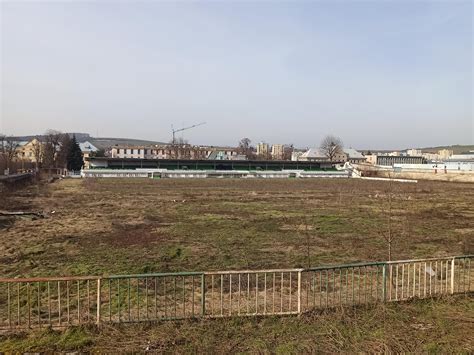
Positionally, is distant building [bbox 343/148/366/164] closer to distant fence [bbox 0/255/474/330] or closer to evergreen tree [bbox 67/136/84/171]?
evergreen tree [bbox 67/136/84/171]

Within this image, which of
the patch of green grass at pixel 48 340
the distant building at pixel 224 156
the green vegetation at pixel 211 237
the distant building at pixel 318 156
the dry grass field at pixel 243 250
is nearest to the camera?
the patch of green grass at pixel 48 340

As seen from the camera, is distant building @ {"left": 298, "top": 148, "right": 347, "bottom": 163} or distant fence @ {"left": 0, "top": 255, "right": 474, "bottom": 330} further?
distant building @ {"left": 298, "top": 148, "right": 347, "bottom": 163}

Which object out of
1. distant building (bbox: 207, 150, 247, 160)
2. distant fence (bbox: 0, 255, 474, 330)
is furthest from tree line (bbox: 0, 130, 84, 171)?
distant fence (bbox: 0, 255, 474, 330)

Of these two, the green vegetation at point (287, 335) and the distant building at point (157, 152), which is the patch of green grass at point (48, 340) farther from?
the distant building at point (157, 152)

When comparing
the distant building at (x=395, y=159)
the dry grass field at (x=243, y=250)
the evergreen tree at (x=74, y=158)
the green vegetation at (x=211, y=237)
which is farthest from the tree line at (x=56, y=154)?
the distant building at (x=395, y=159)

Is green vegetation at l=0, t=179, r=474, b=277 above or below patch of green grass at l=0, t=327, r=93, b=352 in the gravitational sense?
below

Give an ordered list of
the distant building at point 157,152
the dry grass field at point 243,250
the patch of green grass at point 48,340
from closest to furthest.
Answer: the patch of green grass at point 48,340 < the dry grass field at point 243,250 < the distant building at point 157,152

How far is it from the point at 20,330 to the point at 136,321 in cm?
173

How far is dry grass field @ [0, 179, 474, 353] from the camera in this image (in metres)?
5.91

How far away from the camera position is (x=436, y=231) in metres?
17.1

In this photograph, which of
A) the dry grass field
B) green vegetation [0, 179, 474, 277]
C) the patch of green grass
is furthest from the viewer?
green vegetation [0, 179, 474, 277]

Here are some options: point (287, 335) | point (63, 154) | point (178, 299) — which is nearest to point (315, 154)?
point (63, 154)

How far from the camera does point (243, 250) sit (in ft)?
43.0

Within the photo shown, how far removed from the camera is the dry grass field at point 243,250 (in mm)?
5906
